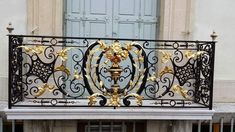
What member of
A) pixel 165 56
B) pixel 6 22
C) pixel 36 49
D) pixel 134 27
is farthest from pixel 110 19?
pixel 6 22

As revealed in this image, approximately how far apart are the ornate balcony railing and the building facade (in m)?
0.28

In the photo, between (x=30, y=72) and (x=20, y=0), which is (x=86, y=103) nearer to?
(x=30, y=72)

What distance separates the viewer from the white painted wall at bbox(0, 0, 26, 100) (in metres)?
6.53

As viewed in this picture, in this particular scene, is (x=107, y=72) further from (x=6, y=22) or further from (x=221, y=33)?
(x=221, y=33)

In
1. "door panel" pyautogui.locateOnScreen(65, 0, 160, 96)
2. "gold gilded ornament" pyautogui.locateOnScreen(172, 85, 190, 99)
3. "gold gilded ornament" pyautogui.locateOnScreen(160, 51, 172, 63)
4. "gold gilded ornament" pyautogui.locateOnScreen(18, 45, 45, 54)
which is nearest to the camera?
"gold gilded ornament" pyautogui.locateOnScreen(18, 45, 45, 54)

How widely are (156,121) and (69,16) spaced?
214 cm

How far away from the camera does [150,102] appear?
21.1ft

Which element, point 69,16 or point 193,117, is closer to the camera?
point 193,117

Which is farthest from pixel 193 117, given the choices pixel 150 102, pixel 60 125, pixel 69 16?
pixel 69 16

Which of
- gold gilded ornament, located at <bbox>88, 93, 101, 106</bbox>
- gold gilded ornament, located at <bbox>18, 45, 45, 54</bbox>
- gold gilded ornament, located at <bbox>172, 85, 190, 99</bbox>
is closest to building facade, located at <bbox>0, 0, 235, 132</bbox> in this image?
gold gilded ornament, located at <bbox>172, 85, 190, 99</bbox>

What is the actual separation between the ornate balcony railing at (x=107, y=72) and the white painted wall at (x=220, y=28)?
54cm

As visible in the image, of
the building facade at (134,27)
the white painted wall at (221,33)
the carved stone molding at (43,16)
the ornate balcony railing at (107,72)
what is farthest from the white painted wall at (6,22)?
the white painted wall at (221,33)

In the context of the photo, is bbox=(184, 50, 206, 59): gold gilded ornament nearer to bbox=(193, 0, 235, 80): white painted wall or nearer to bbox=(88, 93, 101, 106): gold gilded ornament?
bbox=(193, 0, 235, 80): white painted wall

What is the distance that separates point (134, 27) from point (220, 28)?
1.40 m
